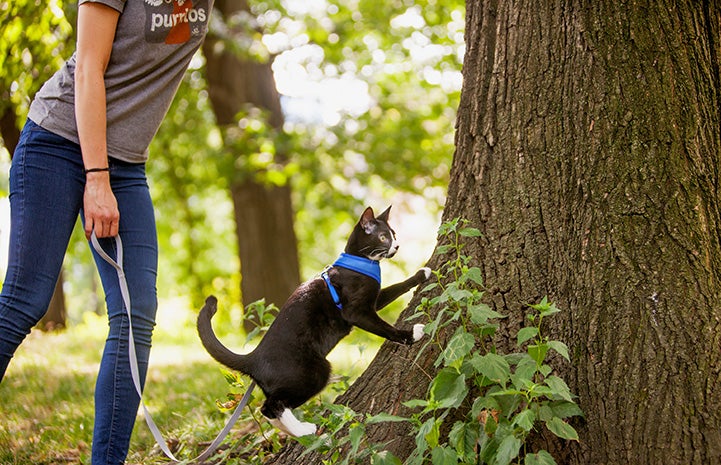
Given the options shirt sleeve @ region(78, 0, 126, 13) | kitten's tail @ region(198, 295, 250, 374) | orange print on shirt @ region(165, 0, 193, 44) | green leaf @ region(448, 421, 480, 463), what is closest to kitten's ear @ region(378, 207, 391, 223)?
kitten's tail @ region(198, 295, 250, 374)

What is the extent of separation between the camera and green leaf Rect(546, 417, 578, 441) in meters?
2.04

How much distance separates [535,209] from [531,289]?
11.7 inches

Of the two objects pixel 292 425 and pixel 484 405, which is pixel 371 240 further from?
pixel 484 405

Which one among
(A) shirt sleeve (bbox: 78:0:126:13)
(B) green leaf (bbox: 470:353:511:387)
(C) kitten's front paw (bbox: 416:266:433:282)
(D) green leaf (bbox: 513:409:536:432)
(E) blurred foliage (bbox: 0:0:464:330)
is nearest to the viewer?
(D) green leaf (bbox: 513:409:536:432)

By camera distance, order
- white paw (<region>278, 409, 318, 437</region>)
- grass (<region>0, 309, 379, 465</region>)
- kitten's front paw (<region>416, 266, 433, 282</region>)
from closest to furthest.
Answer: white paw (<region>278, 409, 318, 437</region>)
kitten's front paw (<region>416, 266, 433, 282</region>)
grass (<region>0, 309, 379, 465</region>)

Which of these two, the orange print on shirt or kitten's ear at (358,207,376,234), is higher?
the orange print on shirt

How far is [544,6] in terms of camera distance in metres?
2.64

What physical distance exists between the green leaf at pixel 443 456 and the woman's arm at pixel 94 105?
135 centimetres

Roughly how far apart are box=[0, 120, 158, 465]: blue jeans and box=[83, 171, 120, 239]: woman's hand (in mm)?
96

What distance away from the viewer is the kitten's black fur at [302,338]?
285 cm

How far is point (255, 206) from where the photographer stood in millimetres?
8867

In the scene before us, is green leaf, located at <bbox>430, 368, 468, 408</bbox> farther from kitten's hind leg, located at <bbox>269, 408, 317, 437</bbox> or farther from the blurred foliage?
the blurred foliage

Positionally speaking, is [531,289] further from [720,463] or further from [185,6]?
[185,6]

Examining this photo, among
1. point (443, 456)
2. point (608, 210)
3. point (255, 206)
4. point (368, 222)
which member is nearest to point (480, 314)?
point (443, 456)
